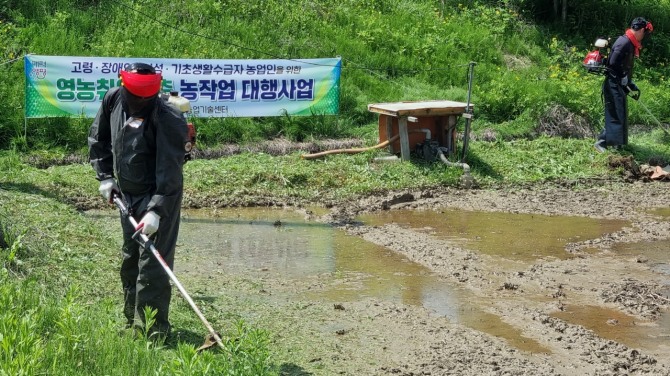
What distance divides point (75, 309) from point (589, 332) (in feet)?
12.4

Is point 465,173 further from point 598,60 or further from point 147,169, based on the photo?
point 147,169

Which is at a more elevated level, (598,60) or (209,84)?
(598,60)

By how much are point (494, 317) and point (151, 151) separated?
119 inches

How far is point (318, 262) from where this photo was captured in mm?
8789

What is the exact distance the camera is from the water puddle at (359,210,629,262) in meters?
9.44

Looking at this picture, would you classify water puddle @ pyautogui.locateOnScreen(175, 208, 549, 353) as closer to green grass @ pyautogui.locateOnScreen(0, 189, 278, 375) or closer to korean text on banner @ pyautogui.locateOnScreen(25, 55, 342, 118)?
green grass @ pyautogui.locateOnScreen(0, 189, 278, 375)

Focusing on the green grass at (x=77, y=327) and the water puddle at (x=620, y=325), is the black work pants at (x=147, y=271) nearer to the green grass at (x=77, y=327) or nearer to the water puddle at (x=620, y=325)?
the green grass at (x=77, y=327)

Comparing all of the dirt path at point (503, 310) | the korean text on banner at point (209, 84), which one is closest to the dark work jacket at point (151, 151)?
the dirt path at point (503, 310)

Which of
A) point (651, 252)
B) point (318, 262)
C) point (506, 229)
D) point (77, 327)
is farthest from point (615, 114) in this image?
point (77, 327)

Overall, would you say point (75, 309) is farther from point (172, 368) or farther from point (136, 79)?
point (136, 79)

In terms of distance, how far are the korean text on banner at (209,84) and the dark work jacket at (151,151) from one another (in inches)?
275

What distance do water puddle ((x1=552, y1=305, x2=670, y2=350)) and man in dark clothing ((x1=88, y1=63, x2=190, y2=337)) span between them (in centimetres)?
322

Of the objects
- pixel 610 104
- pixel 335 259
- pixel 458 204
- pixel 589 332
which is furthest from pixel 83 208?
pixel 610 104

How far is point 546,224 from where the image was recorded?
1059cm
